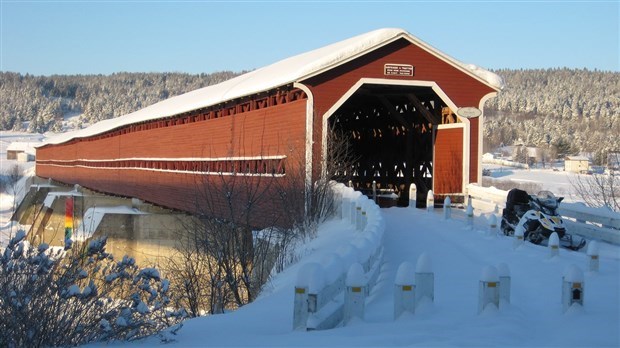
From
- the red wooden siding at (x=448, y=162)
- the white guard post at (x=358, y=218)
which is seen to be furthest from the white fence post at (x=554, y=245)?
the red wooden siding at (x=448, y=162)

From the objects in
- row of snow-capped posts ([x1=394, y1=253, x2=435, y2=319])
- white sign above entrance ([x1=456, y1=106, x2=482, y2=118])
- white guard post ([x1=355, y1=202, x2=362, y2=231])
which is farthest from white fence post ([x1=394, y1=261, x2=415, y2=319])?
white sign above entrance ([x1=456, y1=106, x2=482, y2=118])

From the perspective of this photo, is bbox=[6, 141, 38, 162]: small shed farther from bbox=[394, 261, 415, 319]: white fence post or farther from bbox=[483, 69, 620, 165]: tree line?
bbox=[394, 261, 415, 319]: white fence post

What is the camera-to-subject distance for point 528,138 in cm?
10994

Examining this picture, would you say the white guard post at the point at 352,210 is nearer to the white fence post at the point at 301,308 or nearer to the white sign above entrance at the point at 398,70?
the white sign above entrance at the point at 398,70

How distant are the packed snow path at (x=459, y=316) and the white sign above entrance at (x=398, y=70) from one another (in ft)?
24.1

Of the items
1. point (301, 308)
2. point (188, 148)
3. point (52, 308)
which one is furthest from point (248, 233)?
point (188, 148)

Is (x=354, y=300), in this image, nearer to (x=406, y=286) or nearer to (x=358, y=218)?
(x=406, y=286)

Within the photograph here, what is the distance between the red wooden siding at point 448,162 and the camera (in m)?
18.5

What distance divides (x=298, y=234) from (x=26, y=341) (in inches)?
332

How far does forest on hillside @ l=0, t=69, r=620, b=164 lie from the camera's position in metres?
112

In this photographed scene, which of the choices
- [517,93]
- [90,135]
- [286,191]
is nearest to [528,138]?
[517,93]

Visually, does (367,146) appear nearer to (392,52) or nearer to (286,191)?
(392,52)

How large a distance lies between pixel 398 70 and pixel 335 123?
3.69 meters

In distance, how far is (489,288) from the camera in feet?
20.2
